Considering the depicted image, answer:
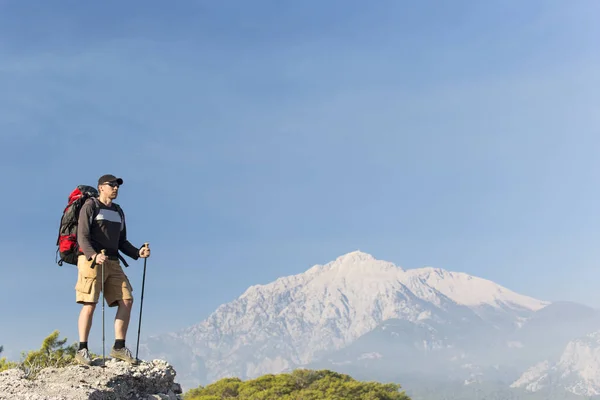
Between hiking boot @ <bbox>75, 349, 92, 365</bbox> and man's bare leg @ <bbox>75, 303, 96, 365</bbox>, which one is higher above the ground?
man's bare leg @ <bbox>75, 303, 96, 365</bbox>

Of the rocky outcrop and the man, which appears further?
the man

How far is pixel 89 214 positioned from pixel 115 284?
3.65ft

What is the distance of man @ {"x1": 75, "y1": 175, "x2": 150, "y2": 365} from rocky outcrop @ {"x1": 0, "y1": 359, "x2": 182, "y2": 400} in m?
0.27

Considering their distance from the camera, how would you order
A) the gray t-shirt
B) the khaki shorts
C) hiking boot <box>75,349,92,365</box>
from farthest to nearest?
the khaki shorts → the gray t-shirt → hiking boot <box>75,349,92,365</box>

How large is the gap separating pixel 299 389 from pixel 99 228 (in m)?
54.4

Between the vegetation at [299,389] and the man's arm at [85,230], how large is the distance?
46.9 metres

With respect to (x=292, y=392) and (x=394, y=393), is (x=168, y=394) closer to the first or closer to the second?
(x=292, y=392)

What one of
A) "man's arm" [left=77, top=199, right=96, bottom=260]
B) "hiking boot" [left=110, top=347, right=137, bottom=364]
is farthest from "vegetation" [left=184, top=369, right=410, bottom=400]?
"man's arm" [left=77, top=199, right=96, bottom=260]

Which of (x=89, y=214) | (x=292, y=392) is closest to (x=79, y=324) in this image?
(x=89, y=214)

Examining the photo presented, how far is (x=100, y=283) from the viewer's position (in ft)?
32.4

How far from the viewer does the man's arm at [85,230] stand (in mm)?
9602

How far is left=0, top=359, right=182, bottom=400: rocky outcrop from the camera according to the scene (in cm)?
855

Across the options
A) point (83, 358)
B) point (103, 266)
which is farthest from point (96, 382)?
point (103, 266)

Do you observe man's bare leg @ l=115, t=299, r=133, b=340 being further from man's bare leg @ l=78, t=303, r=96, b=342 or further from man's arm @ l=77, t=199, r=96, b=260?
man's arm @ l=77, t=199, r=96, b=260
